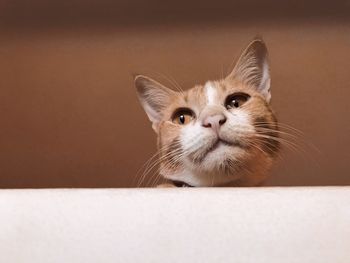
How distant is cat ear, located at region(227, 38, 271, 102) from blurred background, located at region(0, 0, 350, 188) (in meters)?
0.26

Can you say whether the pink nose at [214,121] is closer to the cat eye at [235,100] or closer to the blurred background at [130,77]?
the cat eye at [235,100]

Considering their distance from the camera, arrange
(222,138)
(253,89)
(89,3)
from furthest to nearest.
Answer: (89,3) < (253,89) < (222,138)

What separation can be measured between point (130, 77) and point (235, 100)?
16.4 inches

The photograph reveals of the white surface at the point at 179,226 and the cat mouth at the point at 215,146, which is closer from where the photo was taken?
the white surface at the point at 179,226

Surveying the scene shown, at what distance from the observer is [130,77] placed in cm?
126

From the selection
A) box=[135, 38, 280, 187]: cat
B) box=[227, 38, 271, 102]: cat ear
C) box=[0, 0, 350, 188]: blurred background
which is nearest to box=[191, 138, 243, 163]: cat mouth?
box=[135, 38, 280, 187]: cat

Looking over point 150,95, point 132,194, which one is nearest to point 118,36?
point 150,95

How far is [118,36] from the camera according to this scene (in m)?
1.26

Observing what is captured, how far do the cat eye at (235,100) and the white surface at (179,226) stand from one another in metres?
0.30

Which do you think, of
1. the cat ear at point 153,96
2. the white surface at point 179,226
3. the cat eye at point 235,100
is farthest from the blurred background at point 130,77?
the white surface at point 179,226

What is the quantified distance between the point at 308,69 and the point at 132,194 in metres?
0.76

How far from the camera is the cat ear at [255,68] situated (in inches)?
38.3

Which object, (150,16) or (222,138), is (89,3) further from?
(222,138)

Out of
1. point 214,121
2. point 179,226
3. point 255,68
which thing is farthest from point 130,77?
point 179,226
